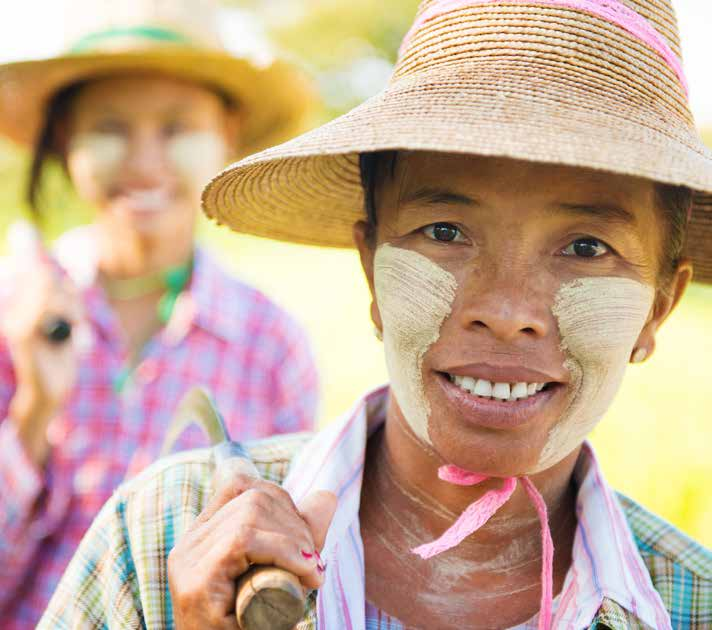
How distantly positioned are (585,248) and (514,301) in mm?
189

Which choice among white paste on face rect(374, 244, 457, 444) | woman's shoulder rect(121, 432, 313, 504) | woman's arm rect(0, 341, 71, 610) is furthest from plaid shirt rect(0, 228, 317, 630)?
white paste on face rect(374, 244, 457, 444)

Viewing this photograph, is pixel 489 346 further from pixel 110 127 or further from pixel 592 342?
pixel 110 127

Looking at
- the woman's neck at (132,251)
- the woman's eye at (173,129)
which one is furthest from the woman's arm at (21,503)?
the woman's eye at (173,129)

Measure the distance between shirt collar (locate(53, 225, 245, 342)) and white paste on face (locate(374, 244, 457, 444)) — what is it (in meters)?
1.66

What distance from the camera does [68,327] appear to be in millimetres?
3113

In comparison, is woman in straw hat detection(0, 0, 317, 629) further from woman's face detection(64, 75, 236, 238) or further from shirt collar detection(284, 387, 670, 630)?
shirt collar detection(284, 387, 670, 630)

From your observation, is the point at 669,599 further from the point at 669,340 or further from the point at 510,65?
the point at 669,340

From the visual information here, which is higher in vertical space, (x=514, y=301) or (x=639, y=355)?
(x=514, y=301)

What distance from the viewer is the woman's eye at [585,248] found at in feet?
5.83

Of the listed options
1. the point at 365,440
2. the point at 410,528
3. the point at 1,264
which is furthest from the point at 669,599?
the point at 1,264

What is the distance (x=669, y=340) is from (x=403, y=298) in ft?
19.0

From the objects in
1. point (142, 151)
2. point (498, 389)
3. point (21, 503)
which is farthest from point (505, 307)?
point (142, 151)

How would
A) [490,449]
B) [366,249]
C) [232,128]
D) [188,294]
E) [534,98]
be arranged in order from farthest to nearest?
1. [232,128]
2. [188,294]
3. [366,249]
4. [490,449]
5. [534,98]

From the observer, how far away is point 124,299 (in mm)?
3500
